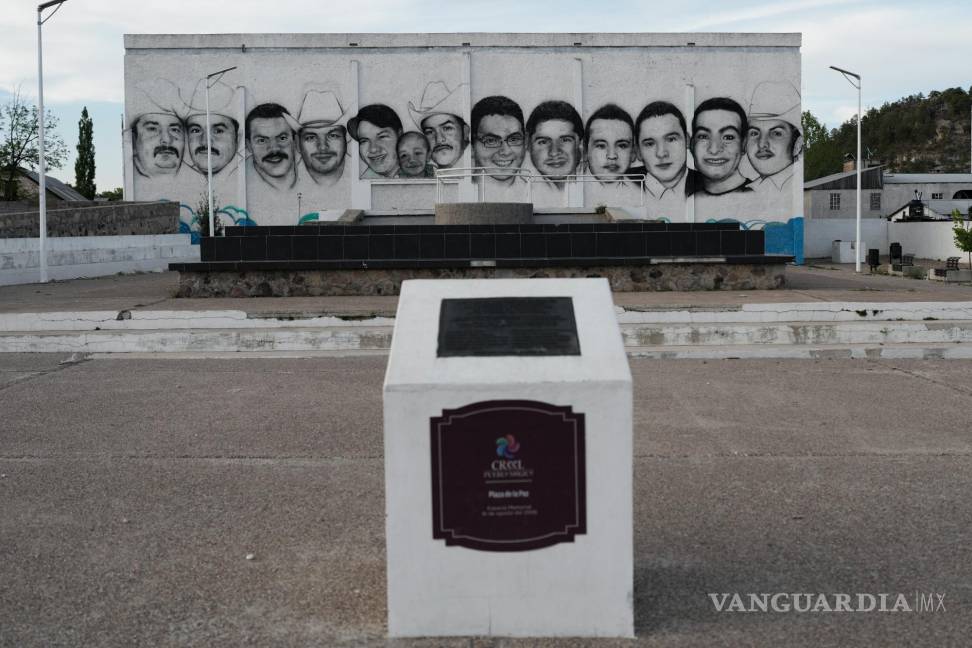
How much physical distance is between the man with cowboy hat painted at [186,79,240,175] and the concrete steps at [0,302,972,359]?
99.2ft

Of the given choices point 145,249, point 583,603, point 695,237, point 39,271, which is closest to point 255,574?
point 583,603

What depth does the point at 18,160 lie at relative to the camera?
49.4 meters

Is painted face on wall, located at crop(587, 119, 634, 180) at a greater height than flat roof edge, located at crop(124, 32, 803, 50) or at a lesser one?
lesser

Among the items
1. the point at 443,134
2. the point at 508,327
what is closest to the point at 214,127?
the point at 443,134

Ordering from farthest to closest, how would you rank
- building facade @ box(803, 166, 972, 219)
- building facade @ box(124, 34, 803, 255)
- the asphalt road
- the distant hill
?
the distant hill, building facade @ box(803, 166, 972, 219), building facade @ box(124, 34, 803, 255), the asphalt road

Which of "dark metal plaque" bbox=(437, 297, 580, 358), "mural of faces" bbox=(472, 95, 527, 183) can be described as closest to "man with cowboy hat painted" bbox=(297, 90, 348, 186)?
"mural of faces" bbox=(472, 95, 527, 183)

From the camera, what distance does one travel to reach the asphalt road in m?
4.46

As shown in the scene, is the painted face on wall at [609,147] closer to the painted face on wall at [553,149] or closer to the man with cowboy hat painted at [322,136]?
the painted face on wall at [553,149]

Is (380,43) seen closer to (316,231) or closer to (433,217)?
(433,217)

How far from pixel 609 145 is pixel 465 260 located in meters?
27.4

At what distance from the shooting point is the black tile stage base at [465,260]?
58.8ft

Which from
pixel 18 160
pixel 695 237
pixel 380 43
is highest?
pixel 380 43

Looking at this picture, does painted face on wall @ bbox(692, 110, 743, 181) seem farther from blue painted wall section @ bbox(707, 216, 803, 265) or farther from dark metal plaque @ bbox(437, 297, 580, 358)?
dark metal plaque @ bbox(437, 297, 580, 358)

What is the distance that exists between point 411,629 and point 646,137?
4155 cm
